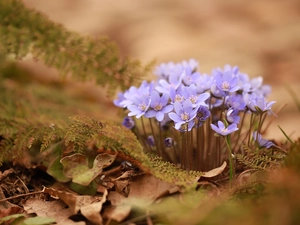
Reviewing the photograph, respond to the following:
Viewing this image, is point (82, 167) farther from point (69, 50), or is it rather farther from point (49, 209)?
point (69, 50)

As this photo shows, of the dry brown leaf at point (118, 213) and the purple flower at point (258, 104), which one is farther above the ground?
the purple flower at point (258, 104)

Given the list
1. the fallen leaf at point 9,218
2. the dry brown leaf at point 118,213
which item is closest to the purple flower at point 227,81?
the dry brown leaf at point 118,213

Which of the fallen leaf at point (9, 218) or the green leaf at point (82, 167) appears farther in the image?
the green leaf at point (82, 167)

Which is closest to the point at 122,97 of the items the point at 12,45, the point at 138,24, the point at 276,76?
the point at 12,45

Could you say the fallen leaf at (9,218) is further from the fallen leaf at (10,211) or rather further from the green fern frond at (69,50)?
the green fern frond at (69,50)

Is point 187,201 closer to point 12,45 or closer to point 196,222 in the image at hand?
point 196,222
